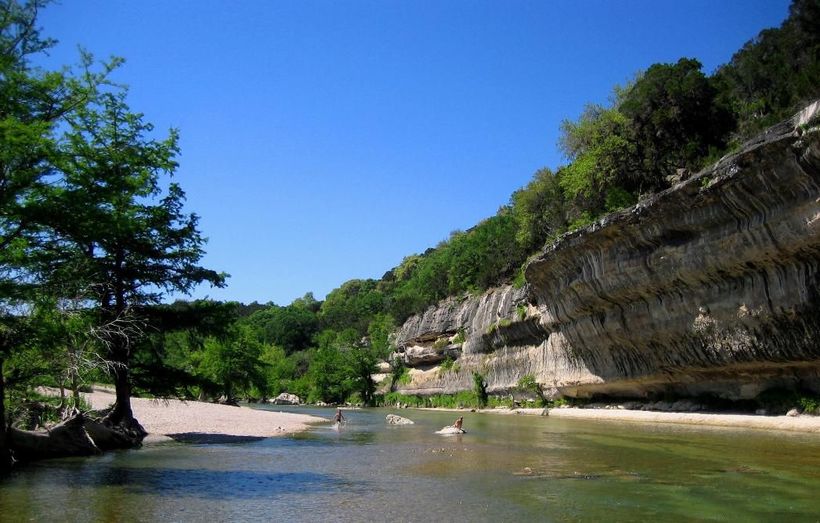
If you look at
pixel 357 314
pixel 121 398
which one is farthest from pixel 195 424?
pixel 357 314

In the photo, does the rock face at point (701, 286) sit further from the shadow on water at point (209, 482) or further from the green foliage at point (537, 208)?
the shadow on water at point (209, 482)

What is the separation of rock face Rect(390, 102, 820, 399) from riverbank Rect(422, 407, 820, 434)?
2353 millimetres

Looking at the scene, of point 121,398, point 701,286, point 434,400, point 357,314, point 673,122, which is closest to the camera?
point 121,398

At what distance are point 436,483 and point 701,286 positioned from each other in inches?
840

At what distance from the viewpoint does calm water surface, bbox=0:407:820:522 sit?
9.84 metres

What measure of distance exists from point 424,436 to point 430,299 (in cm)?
6183

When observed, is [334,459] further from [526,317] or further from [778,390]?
[526,317]

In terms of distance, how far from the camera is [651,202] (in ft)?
93.2

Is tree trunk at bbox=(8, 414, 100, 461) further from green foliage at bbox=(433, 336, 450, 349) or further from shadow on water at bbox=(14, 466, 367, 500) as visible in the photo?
green foliage at bbox=(433, 336, 450, 349)

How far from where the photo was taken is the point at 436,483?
13.1 metres

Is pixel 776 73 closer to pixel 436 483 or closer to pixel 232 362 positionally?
pixel 436 483

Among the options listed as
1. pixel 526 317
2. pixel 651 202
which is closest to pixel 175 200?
pixel 651 202

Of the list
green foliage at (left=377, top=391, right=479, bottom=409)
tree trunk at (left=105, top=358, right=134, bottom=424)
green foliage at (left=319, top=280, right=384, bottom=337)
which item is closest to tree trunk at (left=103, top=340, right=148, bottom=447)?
tree trunk at (left=105, top=358, right=134, bottom=424)

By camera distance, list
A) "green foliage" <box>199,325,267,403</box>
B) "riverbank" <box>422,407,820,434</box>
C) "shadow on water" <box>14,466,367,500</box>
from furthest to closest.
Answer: "green foliage" <box>199,325,267,403</box> < "riverbank" <box>422,407,820,434</box> < "shadow on water" <box>14,466,367,500</box>
